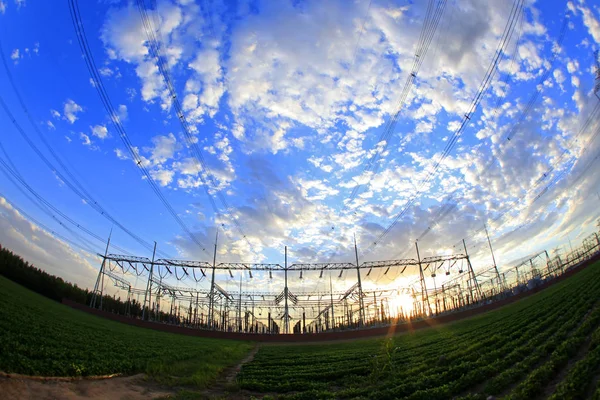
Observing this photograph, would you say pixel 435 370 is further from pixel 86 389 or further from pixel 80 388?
pixel 80 388

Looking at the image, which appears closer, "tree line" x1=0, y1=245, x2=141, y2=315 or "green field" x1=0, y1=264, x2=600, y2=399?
"green field" x1=0, y1=264, x2=600, y2=399

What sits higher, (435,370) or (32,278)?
(32,278)

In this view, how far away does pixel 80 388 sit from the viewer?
11.1m

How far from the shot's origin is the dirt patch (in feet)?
30.5

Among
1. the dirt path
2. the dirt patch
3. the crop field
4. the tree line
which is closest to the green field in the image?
Result: the crop field

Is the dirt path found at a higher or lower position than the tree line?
lower

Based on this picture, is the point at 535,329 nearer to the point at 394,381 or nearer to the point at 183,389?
the point at 394,381

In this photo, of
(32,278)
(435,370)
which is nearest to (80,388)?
(435,370)

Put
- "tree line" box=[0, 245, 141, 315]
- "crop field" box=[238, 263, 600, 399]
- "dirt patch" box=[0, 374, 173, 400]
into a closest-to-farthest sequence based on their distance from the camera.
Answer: "crop field" box=[238, 263, 600, 399] → "dirt patch" box=[0, 374, 173, 400] → "tree line" box=[0, 245, 141, 315]

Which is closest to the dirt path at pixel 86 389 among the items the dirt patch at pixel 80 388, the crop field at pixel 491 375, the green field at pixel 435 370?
the dirt patch at pixel 80 388

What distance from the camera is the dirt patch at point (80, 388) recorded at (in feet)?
30.5

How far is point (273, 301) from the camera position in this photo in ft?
243

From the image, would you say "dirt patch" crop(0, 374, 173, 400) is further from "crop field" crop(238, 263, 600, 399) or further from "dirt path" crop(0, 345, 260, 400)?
"crop field" crop(238, 263, 600, 399)

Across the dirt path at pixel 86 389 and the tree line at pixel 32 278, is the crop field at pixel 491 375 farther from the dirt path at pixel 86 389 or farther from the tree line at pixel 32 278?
the tree line at pixel 32 278
